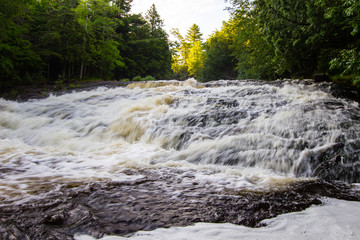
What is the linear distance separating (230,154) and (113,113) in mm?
4558

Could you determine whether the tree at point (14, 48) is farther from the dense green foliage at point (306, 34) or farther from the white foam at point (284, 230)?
the white foam at point (284, 230)

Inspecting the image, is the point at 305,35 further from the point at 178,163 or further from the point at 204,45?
the point at 204,45

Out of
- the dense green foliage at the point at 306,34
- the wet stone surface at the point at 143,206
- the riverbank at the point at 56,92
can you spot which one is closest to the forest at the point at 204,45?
the dense green foliage at the point at 306,34

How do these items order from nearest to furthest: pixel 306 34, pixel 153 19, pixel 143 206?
pixel 143 206 → pixel 306 34 → pixel 153 19

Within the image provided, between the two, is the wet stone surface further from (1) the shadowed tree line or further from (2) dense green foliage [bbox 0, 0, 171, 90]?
(2) dense green foliage [bbox 0, 0, 171, 90]

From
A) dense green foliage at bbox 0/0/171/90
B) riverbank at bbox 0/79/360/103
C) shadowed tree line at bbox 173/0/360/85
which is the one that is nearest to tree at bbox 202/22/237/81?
dense green foliage at bbox 0/0/171/90

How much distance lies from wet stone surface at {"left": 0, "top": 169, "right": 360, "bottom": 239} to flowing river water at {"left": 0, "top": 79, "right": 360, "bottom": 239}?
0.01 meters

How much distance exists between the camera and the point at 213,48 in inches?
1061

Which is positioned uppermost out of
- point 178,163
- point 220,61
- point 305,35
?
point 220,61

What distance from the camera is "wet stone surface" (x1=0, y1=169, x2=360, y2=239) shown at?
5.99 ft

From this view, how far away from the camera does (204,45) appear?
29219 millimetres

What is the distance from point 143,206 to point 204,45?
95.8 ft

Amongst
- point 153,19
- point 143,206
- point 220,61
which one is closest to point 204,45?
point 220,61

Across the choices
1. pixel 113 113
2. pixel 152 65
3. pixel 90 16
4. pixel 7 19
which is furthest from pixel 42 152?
pixel 152 65
